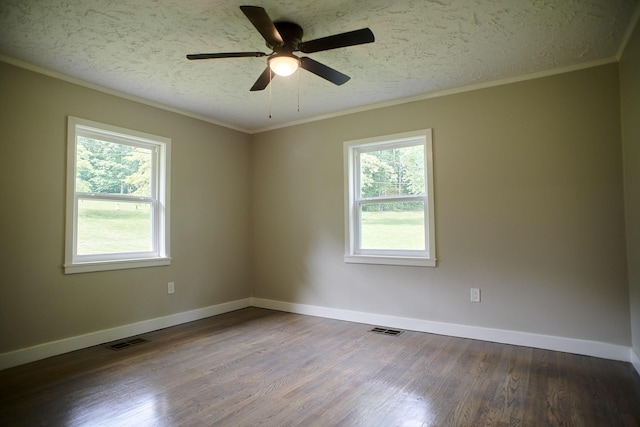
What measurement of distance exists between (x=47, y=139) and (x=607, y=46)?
4709 mm

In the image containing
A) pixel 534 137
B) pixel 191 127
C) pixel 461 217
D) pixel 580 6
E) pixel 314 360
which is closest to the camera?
pixel 580 6

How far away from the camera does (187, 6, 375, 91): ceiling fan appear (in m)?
2.12

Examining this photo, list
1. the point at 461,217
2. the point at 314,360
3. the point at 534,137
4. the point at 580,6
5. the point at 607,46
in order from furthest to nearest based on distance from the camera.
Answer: the point at 461,217, the point at 534,137, the point at 314,360, the point at 607,46, the point at 580,6

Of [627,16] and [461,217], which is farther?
[461,217]

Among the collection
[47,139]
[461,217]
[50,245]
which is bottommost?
[50,245]

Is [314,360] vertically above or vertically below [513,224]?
below

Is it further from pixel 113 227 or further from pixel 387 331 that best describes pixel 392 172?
pixel 113 227

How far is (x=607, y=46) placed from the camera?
2756 millimetres

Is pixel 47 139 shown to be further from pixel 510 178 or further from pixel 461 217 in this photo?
pixel 510 178

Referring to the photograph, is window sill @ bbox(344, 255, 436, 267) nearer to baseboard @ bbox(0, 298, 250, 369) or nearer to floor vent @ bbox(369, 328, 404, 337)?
floor vent @ bbox(369, 328, 404, 337)

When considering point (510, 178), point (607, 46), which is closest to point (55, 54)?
point (510, 178)

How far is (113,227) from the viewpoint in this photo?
3.67m

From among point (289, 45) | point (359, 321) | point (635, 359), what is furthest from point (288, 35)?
point (635, 359)

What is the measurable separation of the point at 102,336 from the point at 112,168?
168 cm
